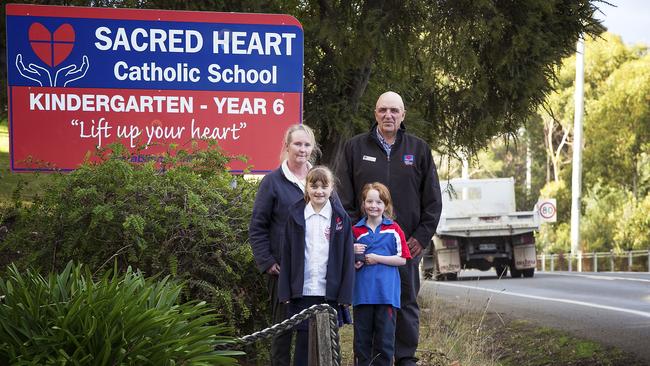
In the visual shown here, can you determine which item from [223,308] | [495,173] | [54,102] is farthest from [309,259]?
[495,173]

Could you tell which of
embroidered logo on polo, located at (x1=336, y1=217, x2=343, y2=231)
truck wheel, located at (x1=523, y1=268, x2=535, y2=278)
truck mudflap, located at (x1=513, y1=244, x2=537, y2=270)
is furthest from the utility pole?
embroidered logo on polo, located at (x1=336, y1=217, x2=343, y2=231)

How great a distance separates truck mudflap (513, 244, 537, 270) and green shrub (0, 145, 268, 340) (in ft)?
76.5

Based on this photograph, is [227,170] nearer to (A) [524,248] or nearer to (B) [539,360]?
(B) [539,360]

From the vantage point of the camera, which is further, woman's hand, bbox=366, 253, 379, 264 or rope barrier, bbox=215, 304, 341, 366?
woman's hand, bbox=366, 253, 379, 264

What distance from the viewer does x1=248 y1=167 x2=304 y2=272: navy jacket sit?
665cm

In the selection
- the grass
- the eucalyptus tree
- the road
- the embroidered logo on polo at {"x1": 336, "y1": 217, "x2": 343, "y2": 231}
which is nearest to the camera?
the embroidered logo on polo at {"x1": 336, "y1": 217, "x2": 343, "y2": 231}

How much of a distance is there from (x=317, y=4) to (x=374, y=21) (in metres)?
1.42

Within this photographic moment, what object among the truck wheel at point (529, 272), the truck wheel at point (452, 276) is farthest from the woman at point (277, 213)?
the truck wheel at point (529, 272)

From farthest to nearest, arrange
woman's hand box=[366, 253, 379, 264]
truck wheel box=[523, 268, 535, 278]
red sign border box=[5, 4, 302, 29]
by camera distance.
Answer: truck wheel box=[523, 268, 535, 278]
red sign border box=[5, 4, 302, 29]
woman's hand box=[366, 253, 379, 264]

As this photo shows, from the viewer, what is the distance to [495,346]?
12445 millimetres

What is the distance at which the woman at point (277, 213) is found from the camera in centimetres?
666

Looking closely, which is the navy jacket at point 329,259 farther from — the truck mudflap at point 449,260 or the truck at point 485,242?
the truck mudflap at point 449,260

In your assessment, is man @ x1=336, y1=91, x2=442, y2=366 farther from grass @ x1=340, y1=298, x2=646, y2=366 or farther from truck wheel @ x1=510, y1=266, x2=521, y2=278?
truck wheel @ x1=510, y1=266, x2=521, y2=278

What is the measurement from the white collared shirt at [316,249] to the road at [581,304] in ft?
13.9
